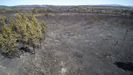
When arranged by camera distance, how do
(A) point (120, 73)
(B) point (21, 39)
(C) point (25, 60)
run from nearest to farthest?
(A) point (120, 73), (C) point (25, 60), (B) point (21, 39)

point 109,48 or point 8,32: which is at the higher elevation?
point 8,32

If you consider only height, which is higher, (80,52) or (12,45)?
(12,45)

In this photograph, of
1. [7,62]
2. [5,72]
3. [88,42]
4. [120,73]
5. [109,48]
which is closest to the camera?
[5,72]

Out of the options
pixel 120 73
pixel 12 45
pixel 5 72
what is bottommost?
pixel 120 73

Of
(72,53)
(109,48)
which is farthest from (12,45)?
(109,48)

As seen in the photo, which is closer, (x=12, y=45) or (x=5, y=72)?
(x=5, y=72)

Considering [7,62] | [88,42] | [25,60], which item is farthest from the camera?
[88,42]

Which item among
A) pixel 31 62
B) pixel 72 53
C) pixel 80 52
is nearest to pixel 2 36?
pixel 31 62

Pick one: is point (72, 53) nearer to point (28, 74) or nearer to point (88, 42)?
point (88, 42)

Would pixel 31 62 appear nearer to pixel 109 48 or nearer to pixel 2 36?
pixel 2 36
